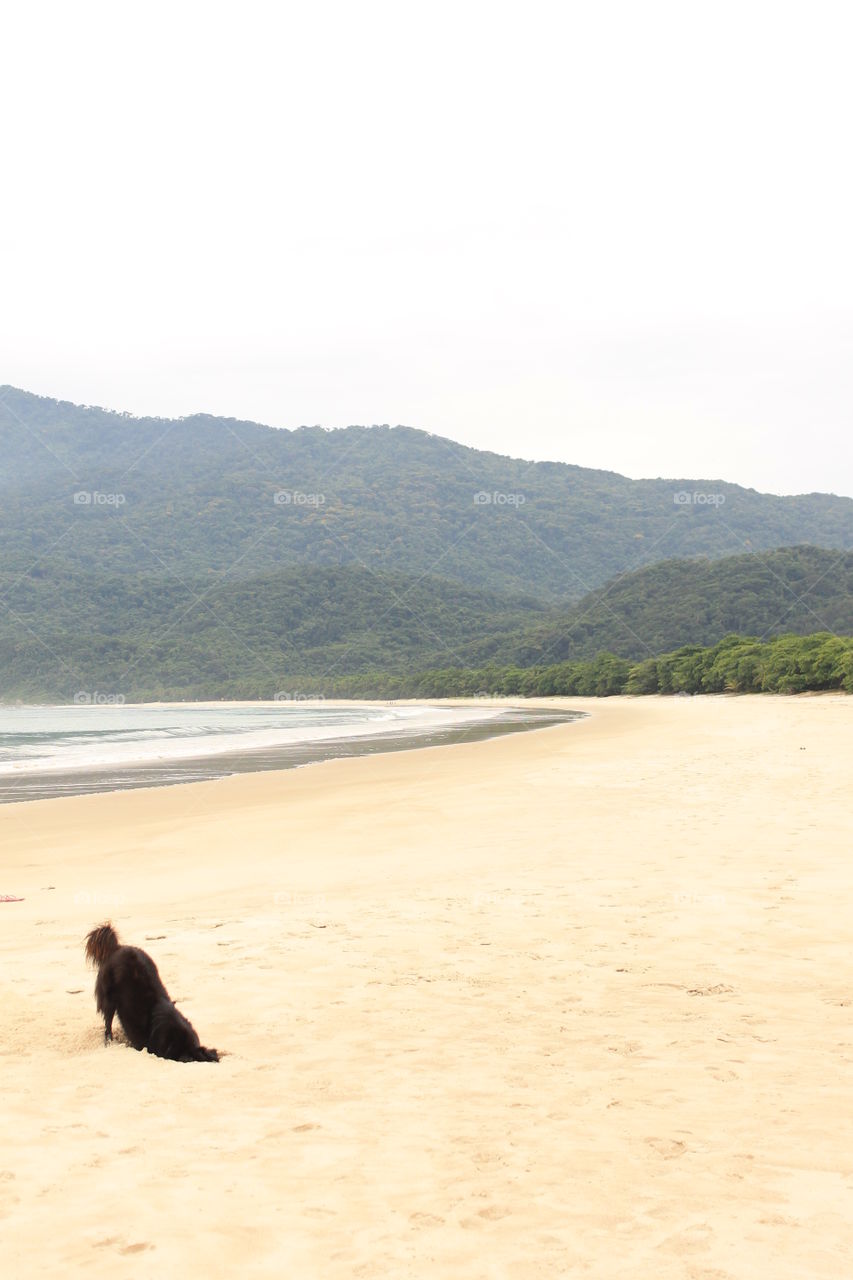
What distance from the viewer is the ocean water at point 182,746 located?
77.3 feet

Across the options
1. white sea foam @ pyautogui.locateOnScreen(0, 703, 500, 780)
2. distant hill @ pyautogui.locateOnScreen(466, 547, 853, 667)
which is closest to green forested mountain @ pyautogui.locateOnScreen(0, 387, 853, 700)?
distant hill @ pyautogui.locateOnScreen(466, 547, 853, 667)

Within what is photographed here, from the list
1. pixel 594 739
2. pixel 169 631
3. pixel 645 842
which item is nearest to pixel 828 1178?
pixel 645 842

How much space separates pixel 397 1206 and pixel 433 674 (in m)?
91.1

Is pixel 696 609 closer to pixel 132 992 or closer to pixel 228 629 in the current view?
pixel 228 629

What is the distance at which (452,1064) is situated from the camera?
5.32 m

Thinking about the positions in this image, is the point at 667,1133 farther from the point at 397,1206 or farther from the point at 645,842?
the point at 645,842

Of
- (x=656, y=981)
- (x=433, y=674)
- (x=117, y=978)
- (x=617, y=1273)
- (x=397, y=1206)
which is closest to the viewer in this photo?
(x=617, y=1273)

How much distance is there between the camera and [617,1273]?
3.29 meters

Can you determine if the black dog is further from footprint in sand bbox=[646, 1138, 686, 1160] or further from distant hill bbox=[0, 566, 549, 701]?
distant hill bbox=[0, 566, 549, 701]

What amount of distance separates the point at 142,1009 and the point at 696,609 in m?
90.3

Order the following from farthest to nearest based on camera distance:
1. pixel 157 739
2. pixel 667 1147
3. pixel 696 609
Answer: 1. pixel 696 609
2. pixel 157 739
3. pixel 667 1147

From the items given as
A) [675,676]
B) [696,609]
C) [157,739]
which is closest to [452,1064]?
[157,739]

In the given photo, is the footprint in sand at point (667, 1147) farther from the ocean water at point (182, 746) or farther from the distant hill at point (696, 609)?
the distant hill at point (696, 609)

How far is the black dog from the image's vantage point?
552 centimetres
